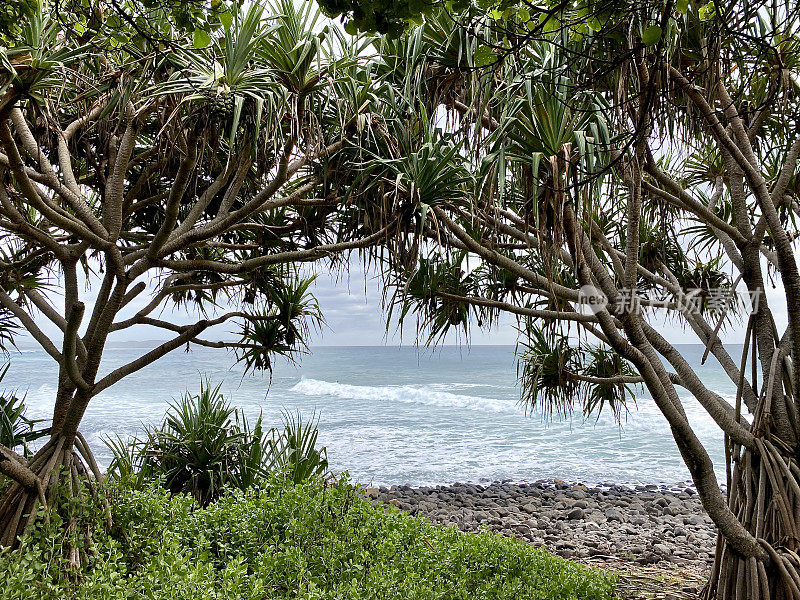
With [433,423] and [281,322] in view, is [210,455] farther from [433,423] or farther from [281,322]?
[433,423]

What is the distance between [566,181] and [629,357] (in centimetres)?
91

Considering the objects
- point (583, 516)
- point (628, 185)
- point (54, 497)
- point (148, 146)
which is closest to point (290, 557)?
point (54, 497)

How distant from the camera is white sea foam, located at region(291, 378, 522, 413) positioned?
22.6 m

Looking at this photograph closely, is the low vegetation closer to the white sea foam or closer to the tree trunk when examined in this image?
the tree trunk

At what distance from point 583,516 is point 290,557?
565cm

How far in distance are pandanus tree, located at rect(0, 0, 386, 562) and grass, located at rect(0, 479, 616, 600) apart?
430 millimetres

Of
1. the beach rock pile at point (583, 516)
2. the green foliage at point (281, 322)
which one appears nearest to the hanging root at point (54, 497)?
the green foliage at point (281, 322)

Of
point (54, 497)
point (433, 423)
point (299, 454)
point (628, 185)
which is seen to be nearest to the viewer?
point (628, 185)

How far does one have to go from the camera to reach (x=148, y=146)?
3.64 metres

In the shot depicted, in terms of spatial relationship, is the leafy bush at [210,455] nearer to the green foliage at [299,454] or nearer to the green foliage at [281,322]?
the green foliage at [299,454]

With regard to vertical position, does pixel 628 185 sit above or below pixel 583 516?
above

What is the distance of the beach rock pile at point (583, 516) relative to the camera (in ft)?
18.5

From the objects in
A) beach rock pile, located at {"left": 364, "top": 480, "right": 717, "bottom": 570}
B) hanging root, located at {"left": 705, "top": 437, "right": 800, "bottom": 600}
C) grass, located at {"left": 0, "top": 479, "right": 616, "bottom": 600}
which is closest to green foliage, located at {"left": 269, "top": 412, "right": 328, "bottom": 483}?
grass, located at {"left": 0, "top": 479, "right": 616, "bottom": 600}

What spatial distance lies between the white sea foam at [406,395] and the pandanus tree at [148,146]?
60.6ft
